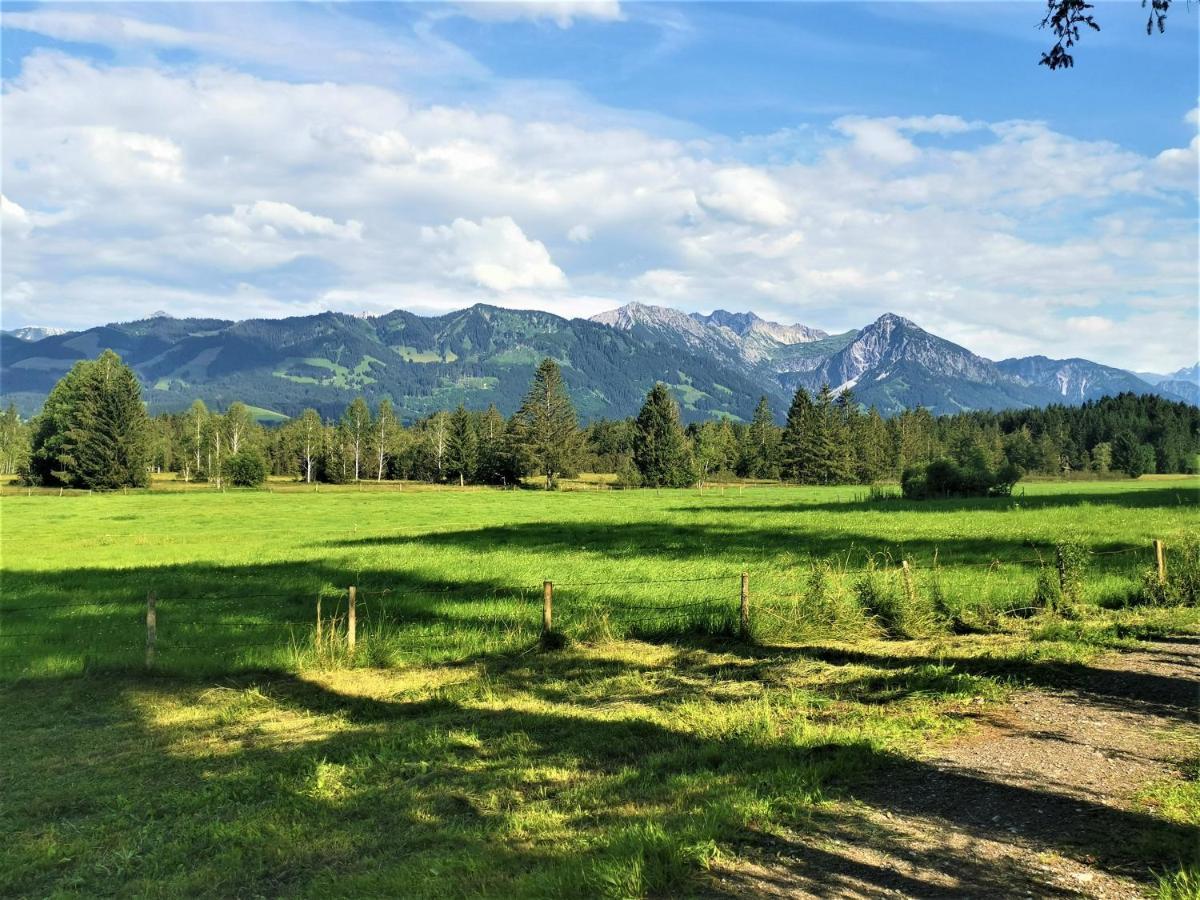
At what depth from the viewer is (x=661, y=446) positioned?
112m

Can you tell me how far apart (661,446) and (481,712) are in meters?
101

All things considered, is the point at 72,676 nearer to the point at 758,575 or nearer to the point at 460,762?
the point at 460,762

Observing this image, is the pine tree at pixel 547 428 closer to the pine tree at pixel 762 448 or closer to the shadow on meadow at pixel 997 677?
the pine tree at pixel 762 448

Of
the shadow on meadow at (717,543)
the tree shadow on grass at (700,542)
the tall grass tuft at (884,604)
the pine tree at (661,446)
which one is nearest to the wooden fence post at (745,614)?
the tall grass tuft at (884,604)

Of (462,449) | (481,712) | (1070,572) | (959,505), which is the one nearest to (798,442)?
(462,449)

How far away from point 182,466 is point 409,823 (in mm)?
156337

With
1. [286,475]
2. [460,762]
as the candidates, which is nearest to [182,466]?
[286,475]

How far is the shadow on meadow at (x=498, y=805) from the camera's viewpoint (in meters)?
6.29

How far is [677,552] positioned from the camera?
31875 mm

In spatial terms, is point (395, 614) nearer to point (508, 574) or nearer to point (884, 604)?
point (508, 574)

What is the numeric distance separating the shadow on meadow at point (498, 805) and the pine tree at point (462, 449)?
359 ft

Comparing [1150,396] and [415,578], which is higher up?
[1150,396]

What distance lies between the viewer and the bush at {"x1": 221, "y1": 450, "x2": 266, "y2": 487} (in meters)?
108

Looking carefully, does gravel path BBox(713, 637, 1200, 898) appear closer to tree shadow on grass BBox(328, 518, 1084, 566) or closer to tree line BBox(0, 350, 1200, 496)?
tree shadow on grass BBox(328, 518, 1084, 566)
